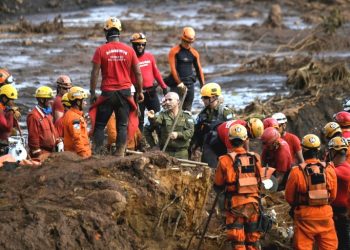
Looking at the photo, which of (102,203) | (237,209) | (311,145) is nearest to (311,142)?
(311,145)

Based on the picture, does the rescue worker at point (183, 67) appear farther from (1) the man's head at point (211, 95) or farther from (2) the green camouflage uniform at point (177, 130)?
(2) the green camouflage uniform at point (177, 130)

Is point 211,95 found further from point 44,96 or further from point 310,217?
point 310,217

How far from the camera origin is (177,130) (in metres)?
15.6

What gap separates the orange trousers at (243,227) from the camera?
42.9 ft

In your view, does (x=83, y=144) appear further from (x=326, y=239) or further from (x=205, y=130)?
(x=326, y=239)

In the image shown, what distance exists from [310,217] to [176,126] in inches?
124

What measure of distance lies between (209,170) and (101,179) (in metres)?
→ 1.97

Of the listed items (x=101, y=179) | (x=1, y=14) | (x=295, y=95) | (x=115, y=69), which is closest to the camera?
(x=101, y=179)

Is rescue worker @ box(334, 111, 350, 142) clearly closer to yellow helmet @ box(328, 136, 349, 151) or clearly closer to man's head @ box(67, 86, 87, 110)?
yellow helmet @ box(328, 136, 349, 151)

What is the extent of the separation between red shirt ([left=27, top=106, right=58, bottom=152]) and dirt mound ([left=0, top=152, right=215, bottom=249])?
1.15 metres

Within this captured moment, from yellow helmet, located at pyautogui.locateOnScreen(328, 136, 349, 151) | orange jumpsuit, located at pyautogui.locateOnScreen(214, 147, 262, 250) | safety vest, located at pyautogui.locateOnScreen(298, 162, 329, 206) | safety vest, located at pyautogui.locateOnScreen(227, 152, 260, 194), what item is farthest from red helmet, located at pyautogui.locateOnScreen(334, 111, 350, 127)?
safety vest, located at pyautogui.locateOnScreen(227, 152, 260, 194)

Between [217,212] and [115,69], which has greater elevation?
[115,69]

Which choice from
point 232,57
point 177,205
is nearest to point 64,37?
point 232,57

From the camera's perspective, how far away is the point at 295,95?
25859 mm
